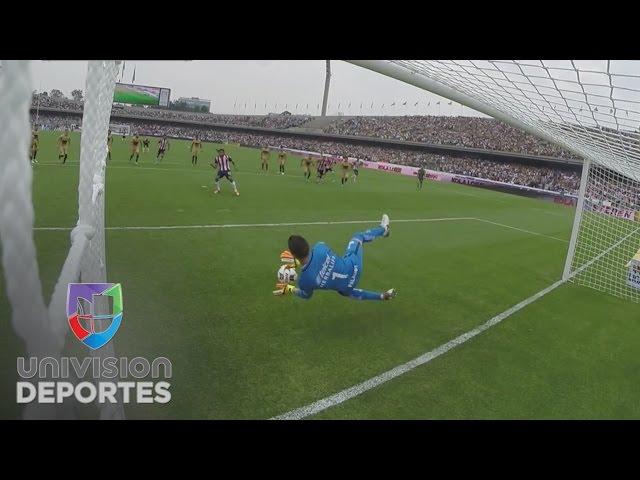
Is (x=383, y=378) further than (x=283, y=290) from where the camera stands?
No

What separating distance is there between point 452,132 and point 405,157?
7087 mm

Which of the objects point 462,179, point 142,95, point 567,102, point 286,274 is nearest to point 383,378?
point 286,274

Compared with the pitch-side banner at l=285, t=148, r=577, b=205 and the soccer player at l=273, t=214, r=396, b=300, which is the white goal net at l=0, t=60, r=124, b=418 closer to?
the soccer player at l=273, t=214, r=396, b=300

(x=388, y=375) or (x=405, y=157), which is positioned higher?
(x=405, y=157)

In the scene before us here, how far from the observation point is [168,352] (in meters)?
4.16

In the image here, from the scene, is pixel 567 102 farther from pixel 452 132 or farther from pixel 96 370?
pixel 452 132

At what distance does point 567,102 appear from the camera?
18.7 ft

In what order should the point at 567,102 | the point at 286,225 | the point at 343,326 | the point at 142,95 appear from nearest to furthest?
the point at 343,326 → the point at 567,102 → the point at 286,225 → the point at 142,95

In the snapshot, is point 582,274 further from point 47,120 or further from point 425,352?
point 47,120

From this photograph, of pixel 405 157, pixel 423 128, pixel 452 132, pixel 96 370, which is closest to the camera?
pixel 96 370

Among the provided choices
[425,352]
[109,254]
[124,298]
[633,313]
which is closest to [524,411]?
[425,352]

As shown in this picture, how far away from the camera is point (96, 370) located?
106 inches

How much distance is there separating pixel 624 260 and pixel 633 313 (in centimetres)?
522

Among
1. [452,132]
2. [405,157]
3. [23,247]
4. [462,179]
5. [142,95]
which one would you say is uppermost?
[142,95]
